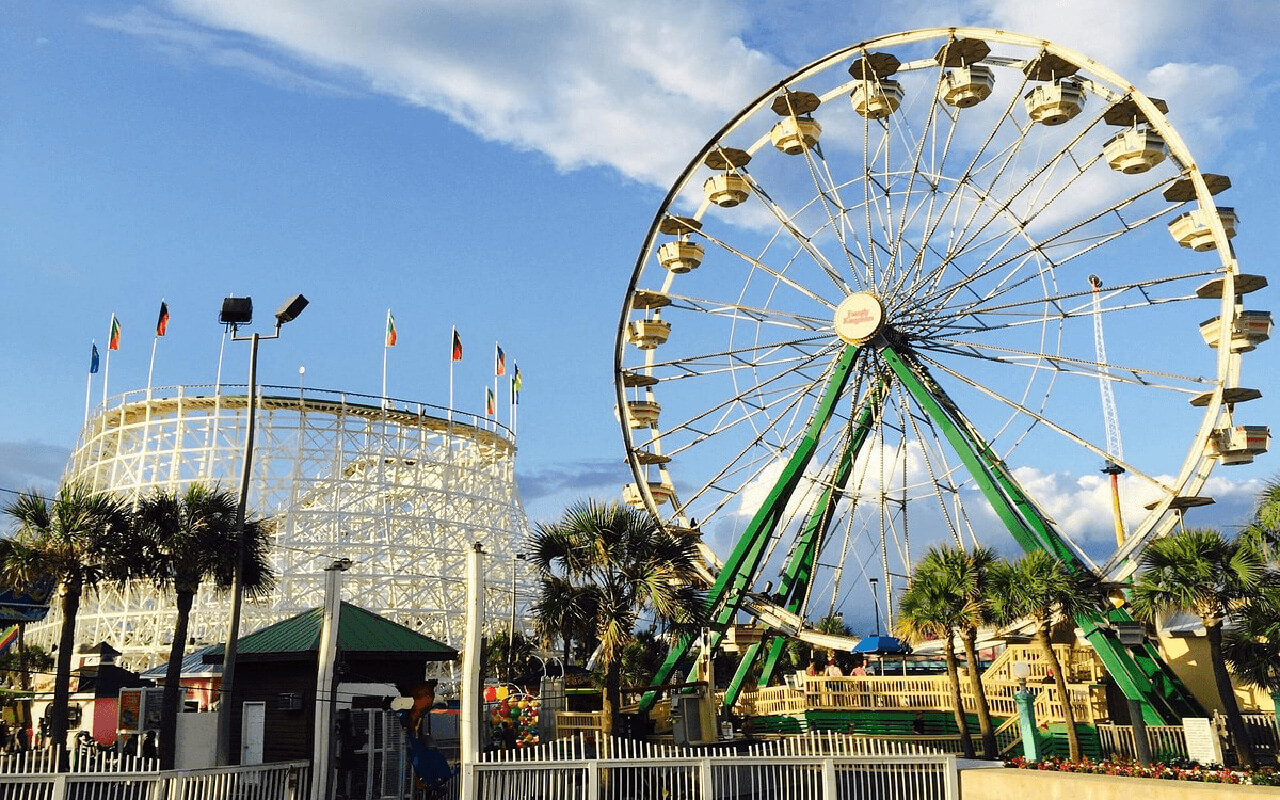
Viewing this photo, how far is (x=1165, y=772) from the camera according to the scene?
50.0 feet

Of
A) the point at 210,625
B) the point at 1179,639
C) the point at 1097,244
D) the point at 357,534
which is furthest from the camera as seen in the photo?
the point at 357,534

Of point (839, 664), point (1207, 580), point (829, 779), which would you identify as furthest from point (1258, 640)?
point (839, 664)

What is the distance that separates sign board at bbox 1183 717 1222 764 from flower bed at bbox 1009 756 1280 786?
161 cm

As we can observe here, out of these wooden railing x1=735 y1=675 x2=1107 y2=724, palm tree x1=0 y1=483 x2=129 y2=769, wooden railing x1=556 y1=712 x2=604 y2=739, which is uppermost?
palm tree x1=0 y1=483 x2=129 y2=769

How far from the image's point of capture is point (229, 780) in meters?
13.6

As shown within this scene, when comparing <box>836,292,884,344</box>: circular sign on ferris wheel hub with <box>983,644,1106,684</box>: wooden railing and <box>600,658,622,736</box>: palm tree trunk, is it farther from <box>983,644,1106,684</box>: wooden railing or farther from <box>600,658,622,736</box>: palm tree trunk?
<box>600,658,622,736</box>: palm tree trunk

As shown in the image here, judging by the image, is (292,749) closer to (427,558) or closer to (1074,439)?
(1074,439)

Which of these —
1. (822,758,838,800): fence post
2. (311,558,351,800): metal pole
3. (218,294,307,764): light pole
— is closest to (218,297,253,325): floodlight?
(218,294,307,764): light pole

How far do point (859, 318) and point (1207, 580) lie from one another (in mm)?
9738

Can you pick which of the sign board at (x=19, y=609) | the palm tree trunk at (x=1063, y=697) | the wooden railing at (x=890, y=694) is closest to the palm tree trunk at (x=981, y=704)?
the palm tree trunk at (x=1063, y=697)

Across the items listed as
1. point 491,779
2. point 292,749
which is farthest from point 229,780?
point 292,749

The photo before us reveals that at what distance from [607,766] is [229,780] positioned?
174 inches

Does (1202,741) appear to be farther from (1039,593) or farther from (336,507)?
(336,507)

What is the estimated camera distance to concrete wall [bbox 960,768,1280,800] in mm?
12250
